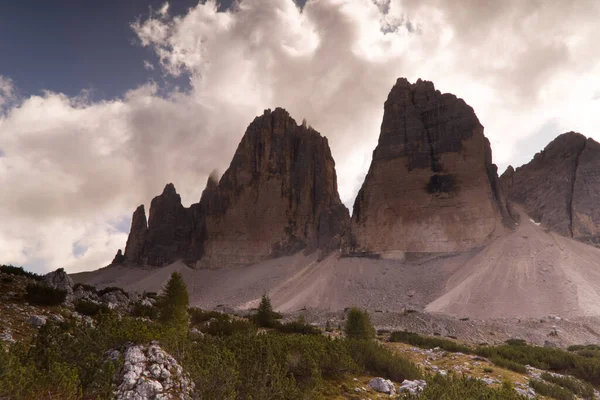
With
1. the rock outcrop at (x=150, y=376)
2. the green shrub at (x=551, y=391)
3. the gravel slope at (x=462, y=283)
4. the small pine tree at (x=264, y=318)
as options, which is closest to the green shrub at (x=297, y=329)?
the small pine tree at (x=264, y=318)

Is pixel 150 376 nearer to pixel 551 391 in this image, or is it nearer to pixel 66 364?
pixel 66 364

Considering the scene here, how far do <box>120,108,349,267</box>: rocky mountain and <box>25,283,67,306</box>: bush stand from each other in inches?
3338

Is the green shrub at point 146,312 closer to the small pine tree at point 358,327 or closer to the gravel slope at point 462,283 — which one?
the small pine tree at point 358,327

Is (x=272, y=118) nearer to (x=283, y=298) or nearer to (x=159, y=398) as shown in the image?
(x=283, y=298)

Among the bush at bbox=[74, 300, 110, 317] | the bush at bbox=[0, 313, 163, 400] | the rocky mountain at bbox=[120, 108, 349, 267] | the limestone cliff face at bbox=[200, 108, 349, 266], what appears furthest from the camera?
the rocky mountain at bbox=[120, 108, 349, 267]

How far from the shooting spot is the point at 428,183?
77.9 meters

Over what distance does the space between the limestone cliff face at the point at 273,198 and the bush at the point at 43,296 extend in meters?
86.1

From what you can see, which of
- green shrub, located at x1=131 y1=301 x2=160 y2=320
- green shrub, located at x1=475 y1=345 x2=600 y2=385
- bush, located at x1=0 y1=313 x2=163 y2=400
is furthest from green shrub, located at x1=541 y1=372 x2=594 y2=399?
green shrub, located at x1=131 y1=301 x2=160 y2=320

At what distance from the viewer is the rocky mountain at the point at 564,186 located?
7188 centimetres

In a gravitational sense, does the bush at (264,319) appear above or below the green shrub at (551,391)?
above

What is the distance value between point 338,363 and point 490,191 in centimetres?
7352

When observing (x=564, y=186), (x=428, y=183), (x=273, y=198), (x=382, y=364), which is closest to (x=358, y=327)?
(x=382, y=364)

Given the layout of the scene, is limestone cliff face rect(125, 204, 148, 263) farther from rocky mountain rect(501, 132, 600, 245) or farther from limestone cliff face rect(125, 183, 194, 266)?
rocky mountain rect(501, 132, 600, 245)

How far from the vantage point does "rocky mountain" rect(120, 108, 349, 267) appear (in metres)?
104
